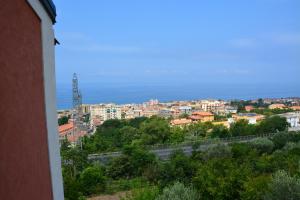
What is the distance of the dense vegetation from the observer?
12156mm

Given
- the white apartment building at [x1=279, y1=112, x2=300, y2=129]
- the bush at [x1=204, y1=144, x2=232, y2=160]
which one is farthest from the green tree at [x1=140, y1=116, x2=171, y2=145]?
the white apartment building at [x1=279, y1=112, x2=300, y2=129]

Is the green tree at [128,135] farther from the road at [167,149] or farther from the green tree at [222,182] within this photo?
the green tree at [222,182]

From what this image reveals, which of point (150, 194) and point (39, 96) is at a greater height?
point (39, 96)

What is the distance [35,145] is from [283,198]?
8297 mm

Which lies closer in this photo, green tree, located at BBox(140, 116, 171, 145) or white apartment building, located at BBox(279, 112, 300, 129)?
green tree, located at BBox(140, 116, 171, 145)

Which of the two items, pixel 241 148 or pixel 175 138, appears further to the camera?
pixel 175 138

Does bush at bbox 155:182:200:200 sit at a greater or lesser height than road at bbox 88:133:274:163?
greater

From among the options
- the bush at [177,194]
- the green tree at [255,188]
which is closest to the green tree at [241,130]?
the green tree at [255,188]

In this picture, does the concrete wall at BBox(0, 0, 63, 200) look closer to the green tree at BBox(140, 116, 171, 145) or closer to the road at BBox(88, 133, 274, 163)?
the road at BBox(88, 133, 274, 163)

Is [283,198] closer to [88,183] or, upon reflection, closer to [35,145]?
[35,145]

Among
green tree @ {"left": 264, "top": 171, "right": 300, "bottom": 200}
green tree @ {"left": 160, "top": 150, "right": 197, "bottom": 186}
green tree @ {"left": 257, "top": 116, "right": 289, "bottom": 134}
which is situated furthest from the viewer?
green tree @ {"left": 257, "top": 116, "right": 289, "bottom": 134}

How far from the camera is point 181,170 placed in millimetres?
20219

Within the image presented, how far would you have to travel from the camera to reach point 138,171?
77.9 ft

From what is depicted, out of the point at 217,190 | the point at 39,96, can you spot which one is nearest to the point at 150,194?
the point at 217,190
